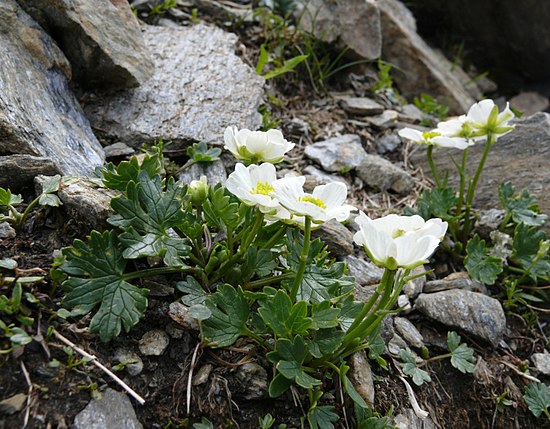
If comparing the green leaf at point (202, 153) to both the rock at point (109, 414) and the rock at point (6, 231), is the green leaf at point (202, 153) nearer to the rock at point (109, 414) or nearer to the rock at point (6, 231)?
the rock at point (6, 231)

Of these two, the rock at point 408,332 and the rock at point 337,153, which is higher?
the rock at point 337,153

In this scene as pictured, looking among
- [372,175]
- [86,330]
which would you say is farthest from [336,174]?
[86,330]

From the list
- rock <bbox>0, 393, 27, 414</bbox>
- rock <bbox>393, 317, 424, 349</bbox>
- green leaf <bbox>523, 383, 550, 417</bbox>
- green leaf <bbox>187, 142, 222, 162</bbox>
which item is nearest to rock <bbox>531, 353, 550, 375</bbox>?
green leaf <bbox>523, 383, 550, 417</bbox>

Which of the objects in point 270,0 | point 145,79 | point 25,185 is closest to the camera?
point 25,185

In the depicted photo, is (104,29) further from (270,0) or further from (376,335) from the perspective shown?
(376,335)

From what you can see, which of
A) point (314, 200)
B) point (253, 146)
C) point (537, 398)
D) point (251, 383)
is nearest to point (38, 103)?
point (253, 146)

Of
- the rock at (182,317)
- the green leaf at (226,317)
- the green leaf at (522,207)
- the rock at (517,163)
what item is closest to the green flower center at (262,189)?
the green leaf at (226,317)
